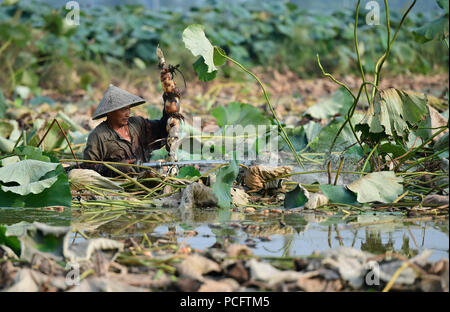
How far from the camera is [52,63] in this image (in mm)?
7602

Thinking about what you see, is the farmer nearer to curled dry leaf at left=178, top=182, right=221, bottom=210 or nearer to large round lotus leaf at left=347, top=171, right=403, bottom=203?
curled dry leaf at left=178, top=182, right=221, bottom=210

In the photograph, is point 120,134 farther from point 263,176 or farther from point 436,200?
point 436,200

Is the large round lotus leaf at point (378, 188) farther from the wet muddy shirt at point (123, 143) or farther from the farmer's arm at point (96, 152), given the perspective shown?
the farmer's arm at point (96, 152)

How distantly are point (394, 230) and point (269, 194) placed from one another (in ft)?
2.69

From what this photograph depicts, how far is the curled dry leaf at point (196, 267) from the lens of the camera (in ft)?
5.64

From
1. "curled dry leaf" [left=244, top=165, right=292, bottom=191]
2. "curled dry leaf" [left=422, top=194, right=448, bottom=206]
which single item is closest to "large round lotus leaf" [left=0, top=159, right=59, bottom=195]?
"curled dry leaf" [left=244, top=165, right=292, bottom=191]

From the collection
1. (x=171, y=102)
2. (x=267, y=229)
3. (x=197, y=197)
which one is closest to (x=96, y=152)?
(x=171, y=102)

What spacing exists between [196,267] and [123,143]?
1533 mm

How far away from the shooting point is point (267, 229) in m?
2.28

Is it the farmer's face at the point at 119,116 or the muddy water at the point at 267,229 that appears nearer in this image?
the muddy water at the point at 267,229

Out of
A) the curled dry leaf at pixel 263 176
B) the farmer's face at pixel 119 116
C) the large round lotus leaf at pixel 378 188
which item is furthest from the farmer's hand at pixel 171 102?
the large round lotus leaf at pixel 378 188

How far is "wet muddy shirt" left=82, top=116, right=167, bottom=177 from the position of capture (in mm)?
3148

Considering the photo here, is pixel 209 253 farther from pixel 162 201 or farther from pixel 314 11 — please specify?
pixel 314 11

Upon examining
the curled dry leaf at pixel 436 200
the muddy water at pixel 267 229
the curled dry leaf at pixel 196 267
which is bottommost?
the curled dry leaf at pixel 196 267
